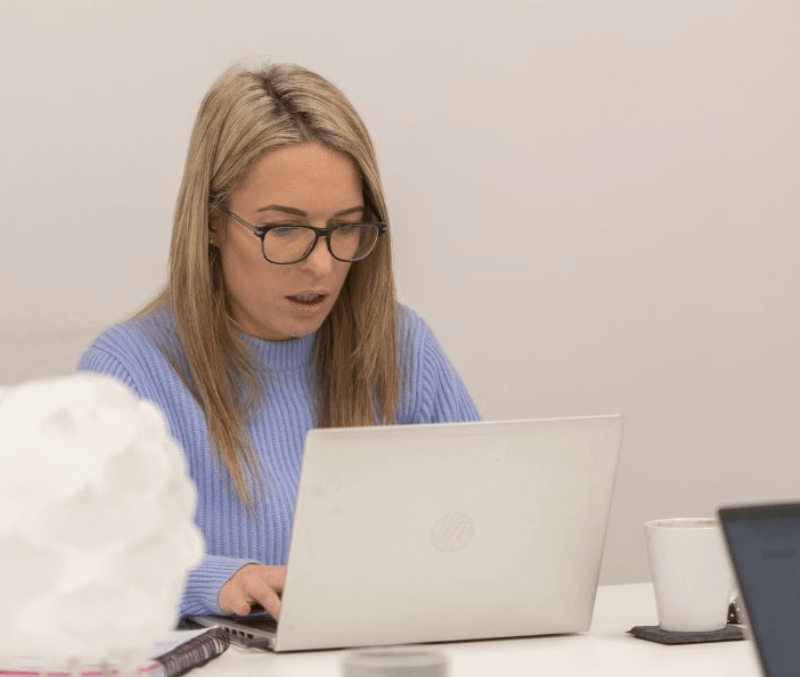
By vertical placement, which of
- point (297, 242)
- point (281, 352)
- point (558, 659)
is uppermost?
point (297, 242)

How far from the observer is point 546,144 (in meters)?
2.83

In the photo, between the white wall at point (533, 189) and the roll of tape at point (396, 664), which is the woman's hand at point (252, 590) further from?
the white wall at point (533, 189)

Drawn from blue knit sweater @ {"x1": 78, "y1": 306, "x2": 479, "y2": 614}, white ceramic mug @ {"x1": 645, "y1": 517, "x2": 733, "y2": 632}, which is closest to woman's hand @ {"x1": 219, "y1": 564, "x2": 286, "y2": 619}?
blue knit sweater @ {"x1": 78, "y1": 306, "x2": 479, "y2": 614}

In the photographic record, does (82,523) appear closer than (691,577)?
Yes

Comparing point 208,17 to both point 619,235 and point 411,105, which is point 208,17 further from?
point 619,235

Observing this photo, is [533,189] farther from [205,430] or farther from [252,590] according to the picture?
[252,590]

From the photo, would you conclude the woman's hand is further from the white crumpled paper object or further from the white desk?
the white crumpled paper object

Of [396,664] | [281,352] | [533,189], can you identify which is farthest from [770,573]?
[533,189]

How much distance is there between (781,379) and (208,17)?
145 centimetres

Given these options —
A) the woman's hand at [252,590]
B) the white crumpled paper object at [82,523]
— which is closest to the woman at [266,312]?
the woman's hand at [252,590]

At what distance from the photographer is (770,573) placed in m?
0.96

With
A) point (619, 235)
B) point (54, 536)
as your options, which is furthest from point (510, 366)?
point (54, 536)

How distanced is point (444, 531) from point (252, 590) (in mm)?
271

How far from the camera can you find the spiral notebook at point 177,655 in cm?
122
